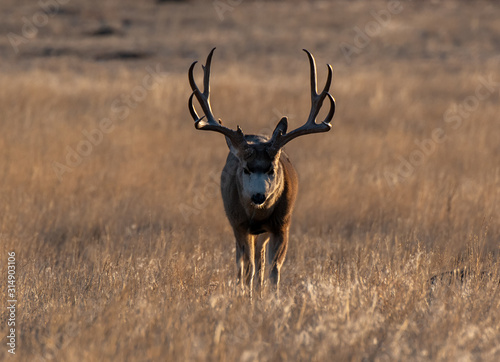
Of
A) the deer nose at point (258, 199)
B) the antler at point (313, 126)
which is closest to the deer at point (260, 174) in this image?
the antler at point (313, 126)

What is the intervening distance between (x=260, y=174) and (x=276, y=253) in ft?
3.23

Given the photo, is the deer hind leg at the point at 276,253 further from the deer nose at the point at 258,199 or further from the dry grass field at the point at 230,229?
the deer nose at the point at 258,199

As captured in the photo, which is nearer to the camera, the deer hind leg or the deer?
the deer

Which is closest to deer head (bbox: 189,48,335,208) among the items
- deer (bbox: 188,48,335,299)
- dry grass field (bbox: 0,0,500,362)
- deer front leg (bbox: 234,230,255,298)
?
deer (bbox: 188,48,335,299)

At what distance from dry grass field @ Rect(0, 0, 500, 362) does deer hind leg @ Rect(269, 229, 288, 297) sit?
150 mm

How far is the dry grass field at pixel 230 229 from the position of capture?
4.95 metres

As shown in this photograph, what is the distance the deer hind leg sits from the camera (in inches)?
266

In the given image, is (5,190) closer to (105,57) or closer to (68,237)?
(68,237)

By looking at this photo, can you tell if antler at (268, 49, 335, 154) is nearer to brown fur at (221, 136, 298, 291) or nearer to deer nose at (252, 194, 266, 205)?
brown fur at (221, 136, 298, 291)

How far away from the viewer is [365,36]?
35281 mm

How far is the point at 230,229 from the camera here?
9.20 meters

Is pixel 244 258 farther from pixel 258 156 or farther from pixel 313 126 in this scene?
pixel 313 126

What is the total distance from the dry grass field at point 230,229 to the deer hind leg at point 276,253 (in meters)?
0.15

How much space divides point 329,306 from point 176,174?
6279mm
